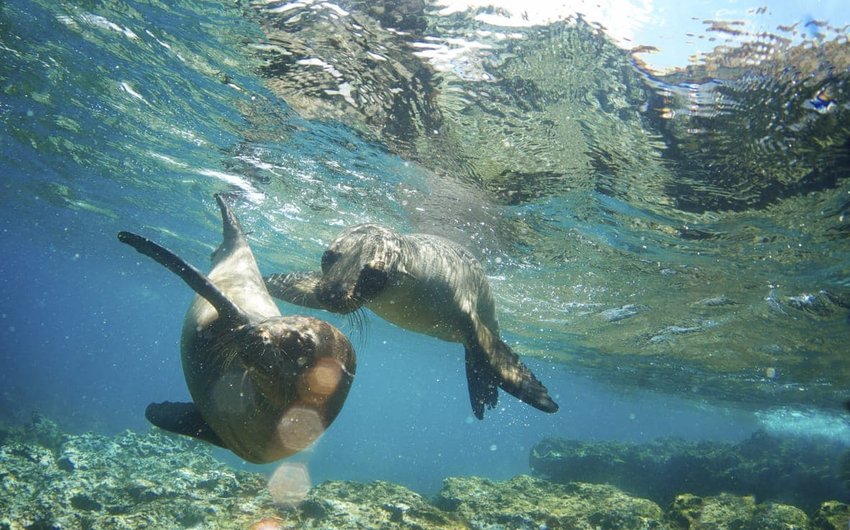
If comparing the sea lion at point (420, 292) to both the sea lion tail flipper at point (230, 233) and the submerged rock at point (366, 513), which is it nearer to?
the sea lion tail flipper at point (230, 233)

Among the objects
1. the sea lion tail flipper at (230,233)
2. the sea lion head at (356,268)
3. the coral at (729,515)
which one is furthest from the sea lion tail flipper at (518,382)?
the coral at (729,515)

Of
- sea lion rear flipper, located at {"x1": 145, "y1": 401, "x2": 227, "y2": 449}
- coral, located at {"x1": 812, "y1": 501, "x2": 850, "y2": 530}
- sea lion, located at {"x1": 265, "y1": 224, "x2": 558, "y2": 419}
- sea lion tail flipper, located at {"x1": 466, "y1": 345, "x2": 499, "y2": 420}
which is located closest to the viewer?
sea lion rear flipper, located at {"x1": 145, "y1": 401, "x2": 227, "y2": 449}

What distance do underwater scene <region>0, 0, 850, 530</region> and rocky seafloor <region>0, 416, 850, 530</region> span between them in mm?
67

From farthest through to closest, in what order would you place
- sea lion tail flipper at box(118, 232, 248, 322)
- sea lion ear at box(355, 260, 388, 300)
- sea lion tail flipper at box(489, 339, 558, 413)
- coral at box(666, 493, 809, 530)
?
1. coral at box(666, 493, 809, 530)
2. sea lion tail flipper at box(489, 339, 558, 413)
3. sea lion ear at box(355, 260, 388, 300)
4. sea lion tail flipper at box(118, 232, 248, 322)

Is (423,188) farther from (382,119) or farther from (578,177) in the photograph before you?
(578,177)

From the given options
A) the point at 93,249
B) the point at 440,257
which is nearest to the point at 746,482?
the point at 440,257

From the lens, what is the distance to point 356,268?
3.59 metres

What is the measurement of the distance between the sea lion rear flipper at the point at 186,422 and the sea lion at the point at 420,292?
123 cm

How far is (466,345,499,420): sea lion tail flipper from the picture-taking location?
4770mm

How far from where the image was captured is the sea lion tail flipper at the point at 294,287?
163 inches

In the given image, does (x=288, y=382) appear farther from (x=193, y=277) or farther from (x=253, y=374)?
(x=193, y=277)

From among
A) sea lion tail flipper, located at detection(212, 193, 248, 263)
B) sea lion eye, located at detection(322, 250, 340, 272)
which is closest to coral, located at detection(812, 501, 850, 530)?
sea lion eye, located at detection(322, 250, 340, 272)

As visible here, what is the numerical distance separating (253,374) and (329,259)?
1.83 m

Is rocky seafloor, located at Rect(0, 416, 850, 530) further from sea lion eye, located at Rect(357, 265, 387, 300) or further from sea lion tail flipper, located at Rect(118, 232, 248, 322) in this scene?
sea lion tail flipper, located at Rect(118, 232, 248, 322)
